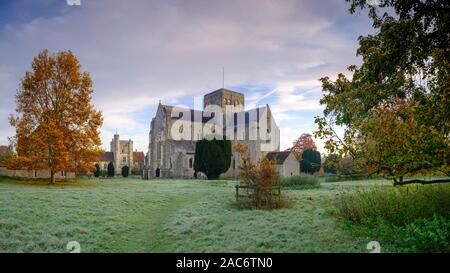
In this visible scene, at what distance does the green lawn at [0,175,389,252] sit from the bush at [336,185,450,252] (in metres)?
0.43

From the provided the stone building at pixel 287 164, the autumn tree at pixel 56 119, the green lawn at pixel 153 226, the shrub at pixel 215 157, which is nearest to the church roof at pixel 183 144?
the shrub at pixel 215 157

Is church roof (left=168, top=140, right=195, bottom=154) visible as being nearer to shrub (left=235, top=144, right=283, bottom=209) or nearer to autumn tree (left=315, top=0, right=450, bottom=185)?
shrub (left=235, top=144, right=283, bottom=209)

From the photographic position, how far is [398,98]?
6.73m

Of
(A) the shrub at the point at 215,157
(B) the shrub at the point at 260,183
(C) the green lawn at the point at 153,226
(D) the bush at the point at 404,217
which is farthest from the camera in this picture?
(A) the shrub at the point at 215,157

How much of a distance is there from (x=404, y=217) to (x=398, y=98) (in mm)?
2731

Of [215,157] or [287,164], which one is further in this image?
[215,157]

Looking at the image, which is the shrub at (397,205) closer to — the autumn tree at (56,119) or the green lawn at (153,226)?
the green lawn at (153,226)

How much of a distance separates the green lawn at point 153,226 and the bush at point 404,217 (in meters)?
0.43

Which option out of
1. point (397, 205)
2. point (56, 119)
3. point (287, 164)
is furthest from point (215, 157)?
point (397, 205)

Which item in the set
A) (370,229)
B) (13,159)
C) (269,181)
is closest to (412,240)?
(370,229)

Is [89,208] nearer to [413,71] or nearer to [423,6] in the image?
[413,71]

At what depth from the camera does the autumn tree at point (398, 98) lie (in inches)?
211

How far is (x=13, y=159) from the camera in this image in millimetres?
10594

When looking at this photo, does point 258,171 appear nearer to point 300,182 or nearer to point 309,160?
point 300,182
